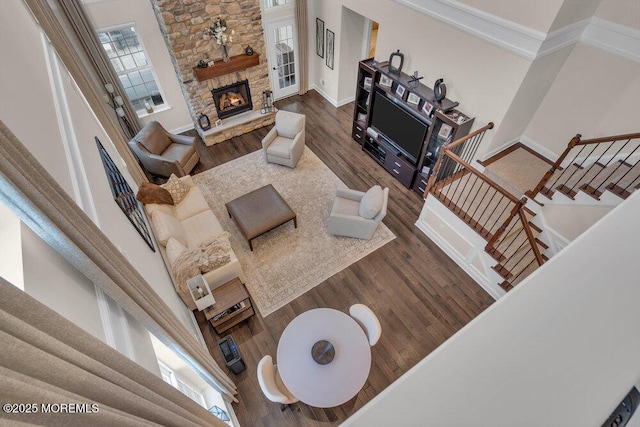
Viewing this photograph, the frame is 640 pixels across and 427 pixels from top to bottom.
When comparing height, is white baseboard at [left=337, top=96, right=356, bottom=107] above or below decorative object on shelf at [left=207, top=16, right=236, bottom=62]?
below

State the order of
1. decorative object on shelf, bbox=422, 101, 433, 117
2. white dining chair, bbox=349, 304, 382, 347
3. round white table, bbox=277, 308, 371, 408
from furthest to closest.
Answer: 1. decorative object on shelf, bbox=422, 101, 433, 117
2. white dining chair, bbox=349, 304, 382, 347
3. round white table, bbox=277, 308, 371, 408

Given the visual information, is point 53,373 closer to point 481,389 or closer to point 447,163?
point 481,389

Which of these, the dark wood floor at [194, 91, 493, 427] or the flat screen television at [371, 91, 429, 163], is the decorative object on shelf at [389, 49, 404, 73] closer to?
the flat screen television at [371, 91, 429, 163]

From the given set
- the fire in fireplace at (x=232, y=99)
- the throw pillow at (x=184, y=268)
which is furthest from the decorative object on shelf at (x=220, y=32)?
the throw pillow at (x=184, y=268)

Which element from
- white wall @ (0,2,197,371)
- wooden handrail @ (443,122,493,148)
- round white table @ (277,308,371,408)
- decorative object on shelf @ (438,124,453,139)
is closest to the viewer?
white wall @ (0,2,197,371)

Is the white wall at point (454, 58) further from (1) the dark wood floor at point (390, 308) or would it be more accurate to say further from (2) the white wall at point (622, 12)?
(1) the dark wood floor at point (390, 308)

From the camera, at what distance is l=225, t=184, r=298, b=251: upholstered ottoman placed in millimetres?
4617

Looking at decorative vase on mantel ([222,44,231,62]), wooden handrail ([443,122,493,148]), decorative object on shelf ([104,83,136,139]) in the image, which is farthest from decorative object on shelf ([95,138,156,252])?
wooden handrail ([443,122,493,148])

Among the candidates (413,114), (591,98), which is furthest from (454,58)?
(591,98)

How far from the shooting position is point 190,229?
443cm

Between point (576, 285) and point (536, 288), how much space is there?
123 millimetres

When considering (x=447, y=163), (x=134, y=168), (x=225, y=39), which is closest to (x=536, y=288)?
(x=447, y=163)

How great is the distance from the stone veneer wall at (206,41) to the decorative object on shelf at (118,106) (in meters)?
1.14

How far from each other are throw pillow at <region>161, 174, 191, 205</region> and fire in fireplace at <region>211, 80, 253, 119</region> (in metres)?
2.38
